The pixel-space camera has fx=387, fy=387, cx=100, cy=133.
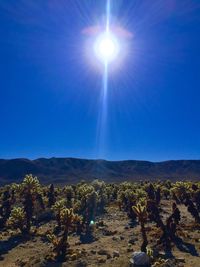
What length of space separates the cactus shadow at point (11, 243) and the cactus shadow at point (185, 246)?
1483 centimetres

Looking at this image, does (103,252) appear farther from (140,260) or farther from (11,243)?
(11,243)

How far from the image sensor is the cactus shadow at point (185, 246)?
2932 centimetres

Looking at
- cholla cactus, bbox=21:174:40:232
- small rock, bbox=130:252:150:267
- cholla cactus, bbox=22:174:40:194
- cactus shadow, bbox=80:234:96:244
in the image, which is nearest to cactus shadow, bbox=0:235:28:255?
cholla cactus, bbox=21:174:40:232

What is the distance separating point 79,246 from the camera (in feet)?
110

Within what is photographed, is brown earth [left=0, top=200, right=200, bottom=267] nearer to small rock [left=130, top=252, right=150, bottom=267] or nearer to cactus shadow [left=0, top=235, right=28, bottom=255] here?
cactus shadow [left=0, top=235, right=28, bottom=255]

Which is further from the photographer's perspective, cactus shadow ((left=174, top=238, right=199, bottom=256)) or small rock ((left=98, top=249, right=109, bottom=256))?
small rock ((left=98, top=249, right=109, bottom=256))

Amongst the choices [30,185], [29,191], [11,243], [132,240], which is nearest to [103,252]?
[132,240]

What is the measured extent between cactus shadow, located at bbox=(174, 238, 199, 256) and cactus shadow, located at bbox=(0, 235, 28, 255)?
14.8 meters

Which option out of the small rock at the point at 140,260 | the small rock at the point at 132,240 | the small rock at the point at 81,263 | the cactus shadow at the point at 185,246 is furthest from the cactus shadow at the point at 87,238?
the small rock at the point at 140,260

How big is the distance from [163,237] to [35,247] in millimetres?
11526

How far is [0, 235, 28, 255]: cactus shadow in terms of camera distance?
34731 mm

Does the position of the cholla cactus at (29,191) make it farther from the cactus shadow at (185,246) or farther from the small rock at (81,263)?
the cactus shadow at (185,246)

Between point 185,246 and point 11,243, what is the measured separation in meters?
16.4

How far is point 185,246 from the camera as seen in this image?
3081 centimetres
